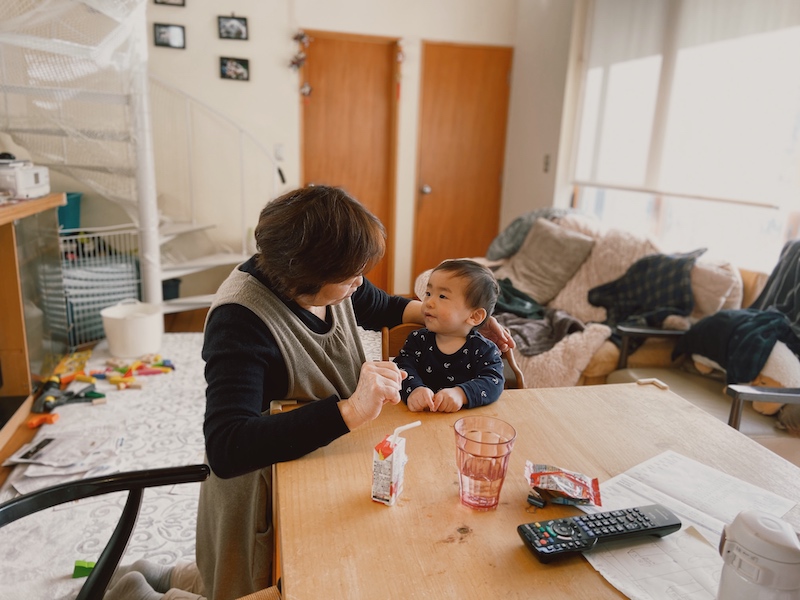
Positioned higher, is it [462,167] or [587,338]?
[462,167]

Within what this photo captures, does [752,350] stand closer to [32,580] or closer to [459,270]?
[459,270]

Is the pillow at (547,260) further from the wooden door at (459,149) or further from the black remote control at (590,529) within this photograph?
the black remote control at (590,529)

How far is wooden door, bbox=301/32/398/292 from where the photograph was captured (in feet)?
15.1

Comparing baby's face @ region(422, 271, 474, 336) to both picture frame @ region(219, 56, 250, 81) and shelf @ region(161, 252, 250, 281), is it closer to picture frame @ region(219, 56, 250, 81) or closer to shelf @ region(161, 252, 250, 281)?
shelf @ region(161, 252, 250, 281)

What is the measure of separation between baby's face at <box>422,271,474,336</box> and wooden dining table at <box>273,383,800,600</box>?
21 cm

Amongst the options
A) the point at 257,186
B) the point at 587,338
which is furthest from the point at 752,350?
the point at 257,186

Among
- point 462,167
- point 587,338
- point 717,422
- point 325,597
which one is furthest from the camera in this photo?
point 462,167

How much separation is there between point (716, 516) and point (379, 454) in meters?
0.52

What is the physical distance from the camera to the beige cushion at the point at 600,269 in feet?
10.5

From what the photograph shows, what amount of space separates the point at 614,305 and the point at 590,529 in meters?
2.50

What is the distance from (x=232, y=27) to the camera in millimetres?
4328

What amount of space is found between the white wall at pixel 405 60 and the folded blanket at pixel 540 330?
1538mm

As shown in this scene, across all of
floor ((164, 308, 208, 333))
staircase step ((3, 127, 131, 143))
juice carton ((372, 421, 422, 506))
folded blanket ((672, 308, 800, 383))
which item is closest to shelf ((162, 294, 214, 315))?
floor ((164, 308, 208, 333))

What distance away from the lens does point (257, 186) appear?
4.66 meters
